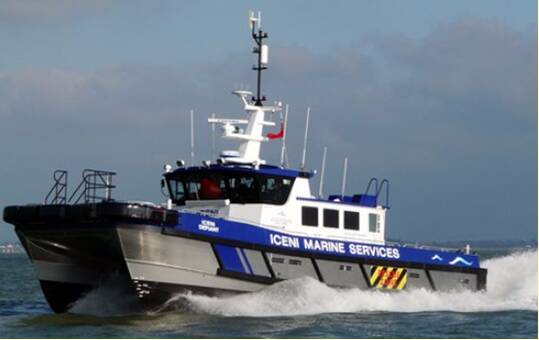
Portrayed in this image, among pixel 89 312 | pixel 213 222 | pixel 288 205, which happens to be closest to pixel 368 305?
pixel 288 205

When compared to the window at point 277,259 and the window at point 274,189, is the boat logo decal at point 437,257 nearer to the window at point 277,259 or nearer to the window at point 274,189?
the window at point 274,189

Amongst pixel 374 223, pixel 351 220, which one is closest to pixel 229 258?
pixel 351 220

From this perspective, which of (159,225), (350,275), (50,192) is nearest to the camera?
(159,225)

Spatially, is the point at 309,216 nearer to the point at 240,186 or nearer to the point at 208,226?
the point at 240,186

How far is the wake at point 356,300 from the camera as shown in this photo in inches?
761

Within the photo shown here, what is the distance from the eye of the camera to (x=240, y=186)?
2077 centimetres

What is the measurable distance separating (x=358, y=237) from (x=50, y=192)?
22.3ft

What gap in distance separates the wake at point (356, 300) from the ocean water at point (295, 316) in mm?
19

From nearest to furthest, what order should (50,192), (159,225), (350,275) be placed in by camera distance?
(159,225) < (50,192) < (350,275)

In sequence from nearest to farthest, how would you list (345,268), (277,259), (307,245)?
(277,259), (307,245), (345,268)

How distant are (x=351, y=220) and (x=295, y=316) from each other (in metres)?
3.48

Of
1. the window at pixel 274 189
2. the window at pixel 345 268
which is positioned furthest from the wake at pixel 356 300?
the window at pixel 274 189

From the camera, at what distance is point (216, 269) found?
19.3 meters

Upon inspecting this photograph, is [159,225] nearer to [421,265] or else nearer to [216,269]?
[216,269]
